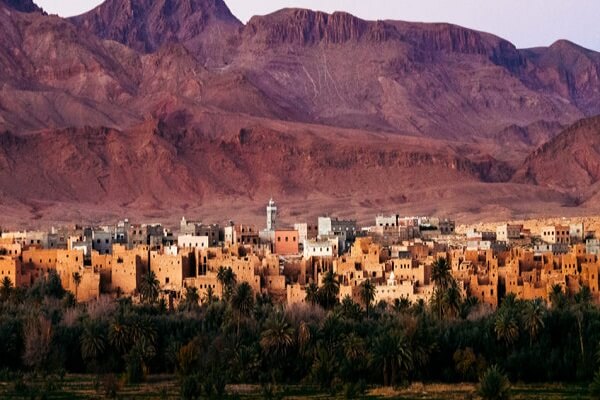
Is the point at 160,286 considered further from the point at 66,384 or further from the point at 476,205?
the point at 476,205

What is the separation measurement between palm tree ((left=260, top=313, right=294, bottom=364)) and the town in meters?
15.0

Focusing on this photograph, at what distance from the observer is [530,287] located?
8344 cm

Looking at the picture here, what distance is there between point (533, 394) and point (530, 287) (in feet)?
81.8

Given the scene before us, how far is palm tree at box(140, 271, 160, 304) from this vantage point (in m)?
85.0

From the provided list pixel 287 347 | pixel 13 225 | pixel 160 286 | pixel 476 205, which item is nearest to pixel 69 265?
pixel 160 286

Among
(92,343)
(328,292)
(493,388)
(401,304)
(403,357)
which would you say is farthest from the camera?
(328,292)

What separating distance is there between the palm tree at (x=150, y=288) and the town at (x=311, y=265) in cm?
23

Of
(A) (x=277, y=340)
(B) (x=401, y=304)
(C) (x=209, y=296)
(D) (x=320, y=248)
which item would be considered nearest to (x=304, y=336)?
(A) (x=277, y=340)

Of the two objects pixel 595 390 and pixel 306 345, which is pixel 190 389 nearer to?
pixel 306 345

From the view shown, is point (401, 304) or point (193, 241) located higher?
point (193, 241)

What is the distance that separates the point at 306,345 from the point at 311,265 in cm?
2753

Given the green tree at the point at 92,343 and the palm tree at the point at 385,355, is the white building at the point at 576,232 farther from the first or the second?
the green tree at the point at 92,343

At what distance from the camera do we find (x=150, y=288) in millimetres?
86000

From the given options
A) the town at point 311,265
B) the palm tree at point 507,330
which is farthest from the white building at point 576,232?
the palm tree at point 507,330
